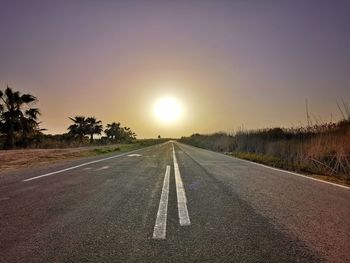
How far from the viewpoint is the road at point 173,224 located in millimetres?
2973

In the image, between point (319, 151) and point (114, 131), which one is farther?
point (114, 131)

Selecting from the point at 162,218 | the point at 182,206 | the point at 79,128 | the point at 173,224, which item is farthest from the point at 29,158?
the point at 79,128

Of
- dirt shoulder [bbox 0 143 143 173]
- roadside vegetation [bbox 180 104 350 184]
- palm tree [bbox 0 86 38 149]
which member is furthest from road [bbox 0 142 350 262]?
palm tree [bbox 0 86 38 149]

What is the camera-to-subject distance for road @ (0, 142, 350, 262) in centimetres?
297

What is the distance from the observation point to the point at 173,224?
398cm

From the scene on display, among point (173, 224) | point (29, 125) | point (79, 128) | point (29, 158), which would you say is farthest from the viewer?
point (79, 128)

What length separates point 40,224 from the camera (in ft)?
13.0

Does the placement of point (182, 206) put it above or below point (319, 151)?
below

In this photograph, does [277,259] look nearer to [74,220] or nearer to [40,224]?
[74,220]

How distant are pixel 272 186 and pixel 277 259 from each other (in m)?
4.63

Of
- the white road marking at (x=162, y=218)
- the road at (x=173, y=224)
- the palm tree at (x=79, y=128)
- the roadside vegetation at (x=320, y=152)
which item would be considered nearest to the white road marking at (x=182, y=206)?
the road at (x=173, y=224)

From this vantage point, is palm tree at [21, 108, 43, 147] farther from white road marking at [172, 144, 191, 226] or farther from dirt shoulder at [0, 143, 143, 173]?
white road marking at [172, 144, 191, 226]

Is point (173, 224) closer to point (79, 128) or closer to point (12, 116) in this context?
point (12, 116)

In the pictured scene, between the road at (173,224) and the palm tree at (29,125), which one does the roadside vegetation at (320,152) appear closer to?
the road at (173,224)
